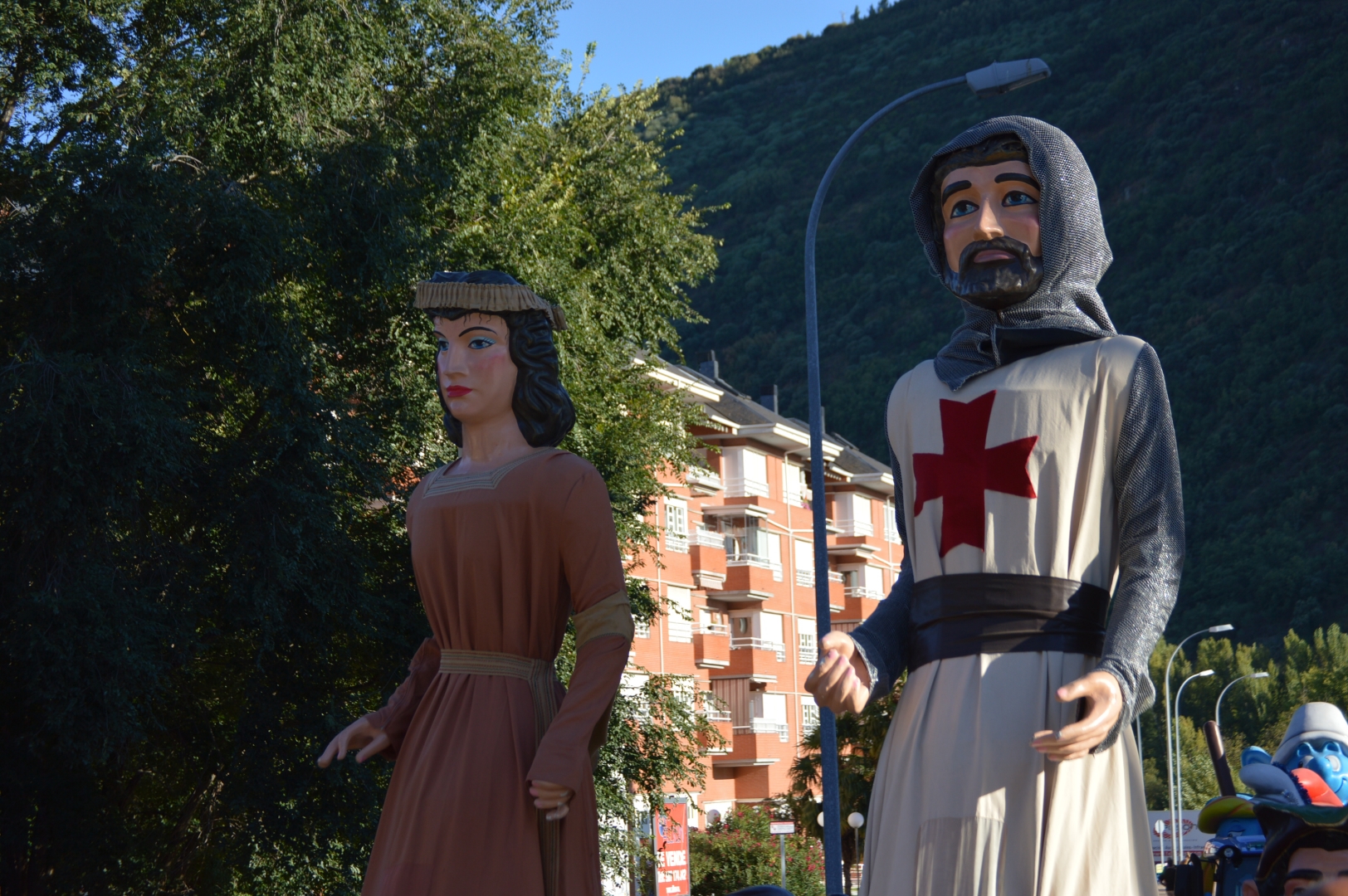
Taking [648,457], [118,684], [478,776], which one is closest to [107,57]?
[118,684]

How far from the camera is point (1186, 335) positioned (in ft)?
320

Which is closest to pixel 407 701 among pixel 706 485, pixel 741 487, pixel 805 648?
pixel 706 485

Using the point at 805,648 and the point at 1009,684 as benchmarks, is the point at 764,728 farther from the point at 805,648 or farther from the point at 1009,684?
the point at 1009,684

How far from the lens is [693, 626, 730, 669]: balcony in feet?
164

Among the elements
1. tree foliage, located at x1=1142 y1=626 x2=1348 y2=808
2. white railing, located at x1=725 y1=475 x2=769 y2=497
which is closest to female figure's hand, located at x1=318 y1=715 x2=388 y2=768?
white railing, located at x1=725 y1=475 x2=769 y2=497

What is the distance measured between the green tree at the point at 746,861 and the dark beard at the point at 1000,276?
23388mm

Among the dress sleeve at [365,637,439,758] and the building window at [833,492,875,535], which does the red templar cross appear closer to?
the dress sleeve at [365,637,439,758]

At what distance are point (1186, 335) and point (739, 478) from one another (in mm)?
53811

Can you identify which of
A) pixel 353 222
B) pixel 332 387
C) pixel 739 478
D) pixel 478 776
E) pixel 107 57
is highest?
pixel 739 478

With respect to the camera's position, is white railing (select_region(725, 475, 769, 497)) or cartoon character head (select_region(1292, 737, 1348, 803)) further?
white railing (select_region(725, 475, 769, 497))

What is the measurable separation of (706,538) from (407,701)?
151ft

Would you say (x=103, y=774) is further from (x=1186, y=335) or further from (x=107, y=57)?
(x=1186, y=335)

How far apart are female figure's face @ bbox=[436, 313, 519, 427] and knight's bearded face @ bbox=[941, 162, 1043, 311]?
67.8 inches

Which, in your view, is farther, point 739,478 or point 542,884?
point 739,478
